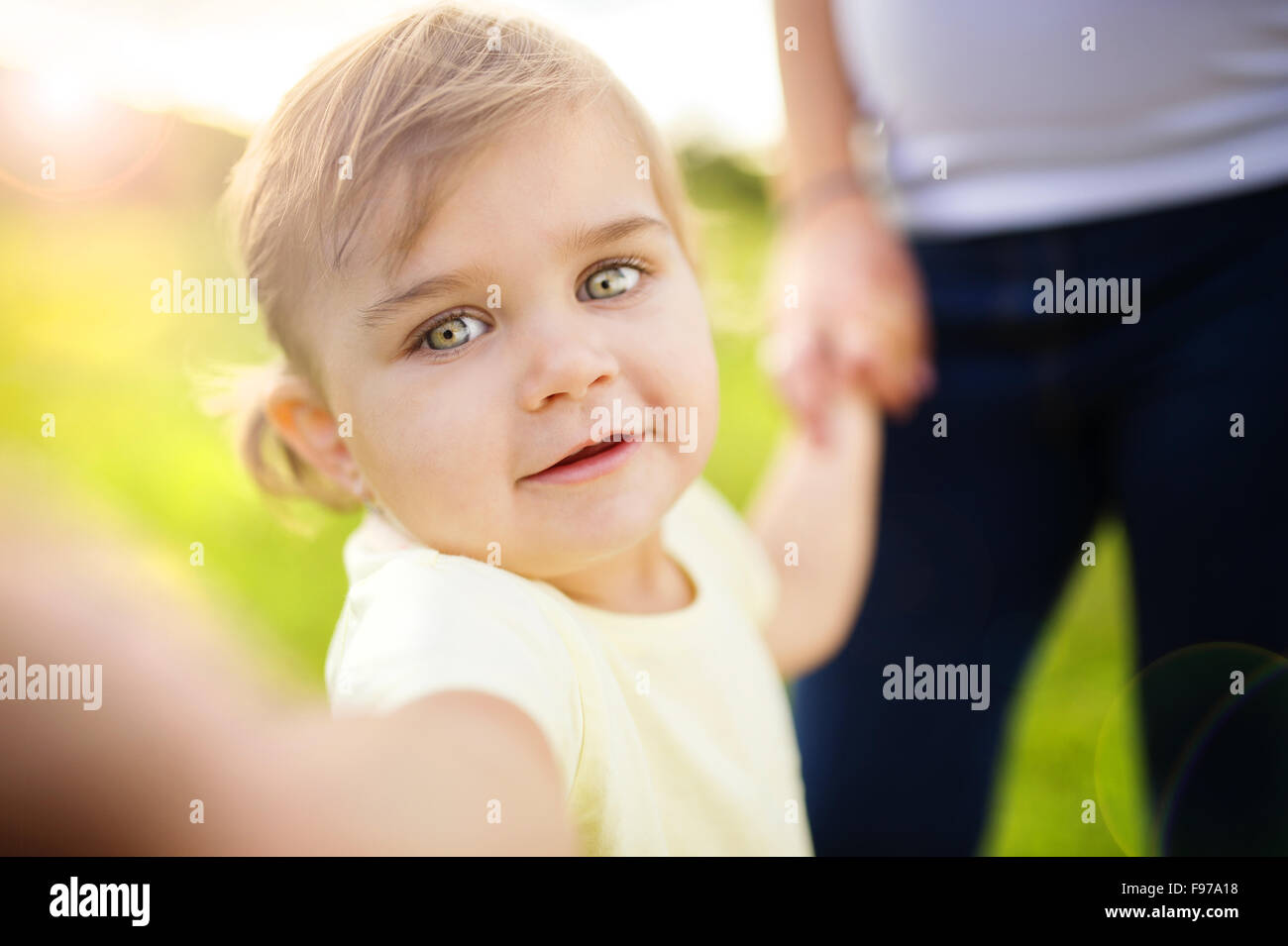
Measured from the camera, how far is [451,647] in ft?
1.56

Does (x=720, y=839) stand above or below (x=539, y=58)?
below

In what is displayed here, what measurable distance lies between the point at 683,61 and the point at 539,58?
31cm

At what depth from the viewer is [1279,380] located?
2.52 feet

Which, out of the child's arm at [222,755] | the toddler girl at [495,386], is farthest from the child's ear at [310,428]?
the child's arm at [222,755]

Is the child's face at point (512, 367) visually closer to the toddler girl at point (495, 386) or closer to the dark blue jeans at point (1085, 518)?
the toddler girl at point (495, 386)

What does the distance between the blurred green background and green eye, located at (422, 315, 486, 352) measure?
267 millimetres

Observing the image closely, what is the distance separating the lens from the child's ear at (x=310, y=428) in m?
0.59

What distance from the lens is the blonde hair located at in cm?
53

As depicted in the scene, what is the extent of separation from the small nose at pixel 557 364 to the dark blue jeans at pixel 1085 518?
1.63ft

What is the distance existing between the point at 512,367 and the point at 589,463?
0.24 ft

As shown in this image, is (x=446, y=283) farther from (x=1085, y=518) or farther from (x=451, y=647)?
(x=1085, y=518)
